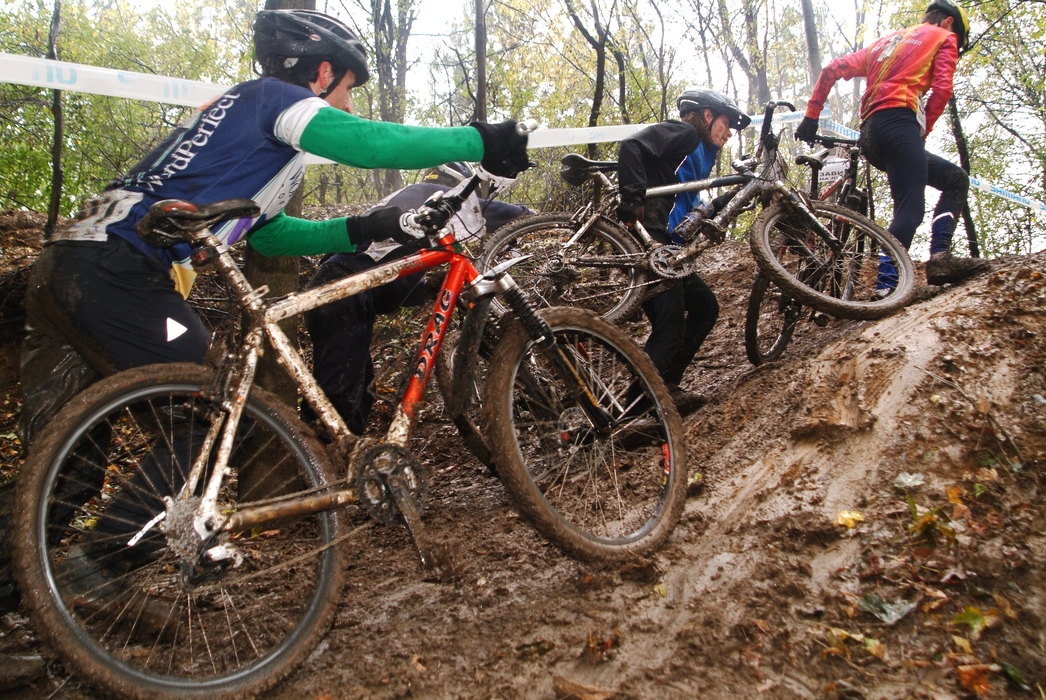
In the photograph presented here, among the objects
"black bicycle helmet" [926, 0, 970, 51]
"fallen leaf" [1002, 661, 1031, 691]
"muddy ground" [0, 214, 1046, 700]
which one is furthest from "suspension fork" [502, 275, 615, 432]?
"black bicycle helmet" [926, 0, 970, 51]

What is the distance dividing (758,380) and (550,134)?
3.44 meters

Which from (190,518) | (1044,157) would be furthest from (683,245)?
(1044,157)

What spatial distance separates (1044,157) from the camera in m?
9.51

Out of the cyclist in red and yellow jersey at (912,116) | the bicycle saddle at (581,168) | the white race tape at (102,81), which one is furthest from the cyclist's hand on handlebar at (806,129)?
the white race tape at (102,81)

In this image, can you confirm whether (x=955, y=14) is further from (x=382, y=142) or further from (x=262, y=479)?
(x=262, y=479)

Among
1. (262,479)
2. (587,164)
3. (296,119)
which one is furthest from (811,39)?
(262,479)

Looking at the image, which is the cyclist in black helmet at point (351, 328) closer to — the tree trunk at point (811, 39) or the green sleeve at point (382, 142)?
the green sleeve at point (382, 142)

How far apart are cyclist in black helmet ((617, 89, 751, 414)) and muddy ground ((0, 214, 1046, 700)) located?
659 millimetres

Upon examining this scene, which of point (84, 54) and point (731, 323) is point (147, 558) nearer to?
point (731, 323)

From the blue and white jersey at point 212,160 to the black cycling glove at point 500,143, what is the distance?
22.4 inches

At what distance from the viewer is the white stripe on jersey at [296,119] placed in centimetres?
221

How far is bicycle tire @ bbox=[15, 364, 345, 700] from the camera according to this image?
5.61 feet

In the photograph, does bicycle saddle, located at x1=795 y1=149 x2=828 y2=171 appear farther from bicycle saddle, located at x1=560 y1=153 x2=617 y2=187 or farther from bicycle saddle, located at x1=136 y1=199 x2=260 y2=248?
bicycle saddle, located at x1=136 y1=199 x2=260 y2=248

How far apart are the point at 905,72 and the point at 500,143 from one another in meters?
3.36
